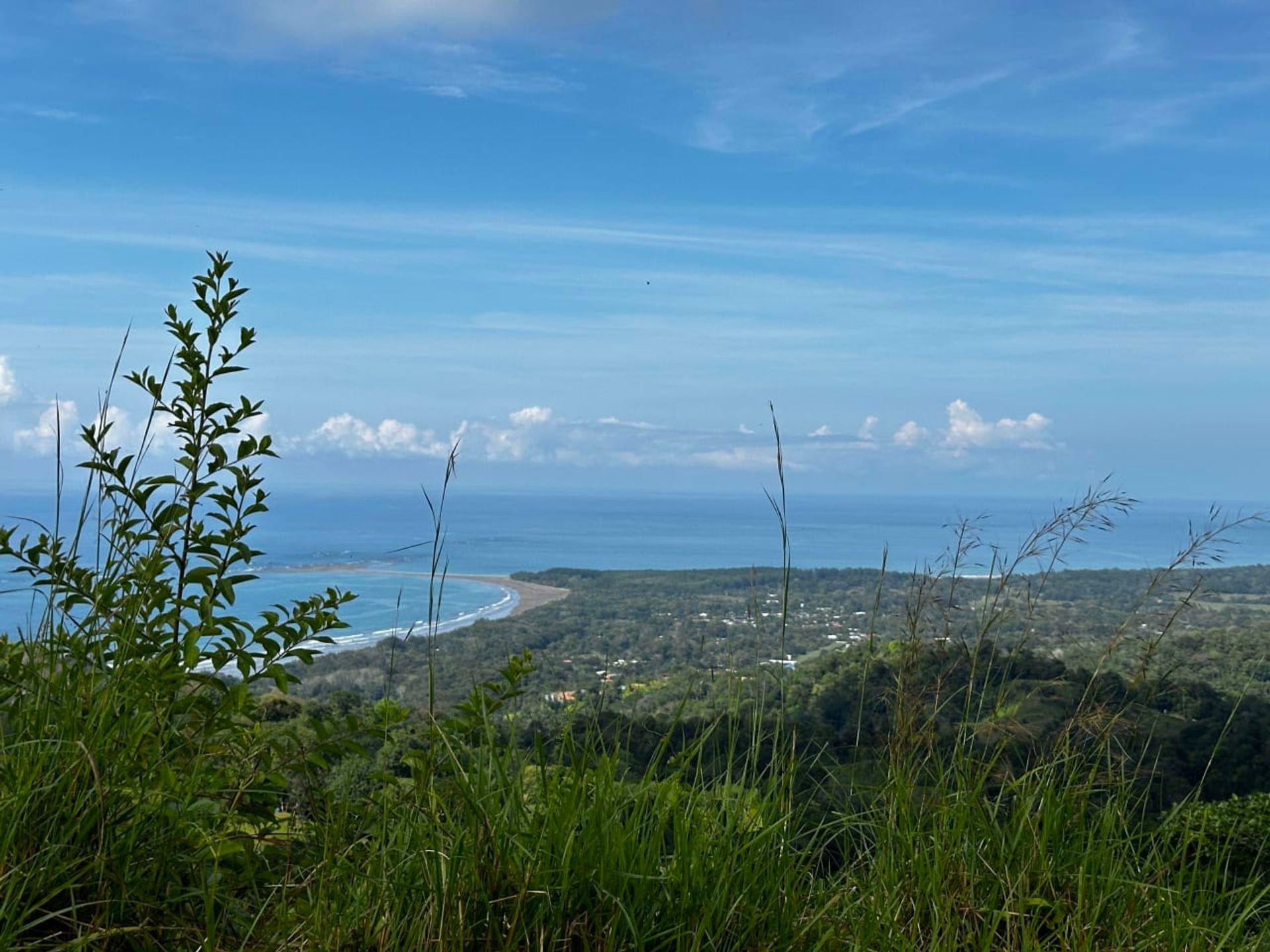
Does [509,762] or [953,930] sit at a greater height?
[509,762]

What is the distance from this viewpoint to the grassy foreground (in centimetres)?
191

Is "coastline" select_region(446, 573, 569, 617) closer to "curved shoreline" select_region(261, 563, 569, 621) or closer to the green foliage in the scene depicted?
"curved shoreline" select_region(261, 563, 569, 621)

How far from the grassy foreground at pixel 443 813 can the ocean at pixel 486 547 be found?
0.20m

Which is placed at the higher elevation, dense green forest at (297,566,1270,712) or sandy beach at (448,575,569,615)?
dense green forest at (297,566,1270,712)

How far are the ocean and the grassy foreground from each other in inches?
8.0

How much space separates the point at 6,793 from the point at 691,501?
41179 millimetres

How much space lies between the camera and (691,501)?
42.9 m

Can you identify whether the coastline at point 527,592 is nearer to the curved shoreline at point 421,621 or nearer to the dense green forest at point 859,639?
the curved shoreline at point 421,621

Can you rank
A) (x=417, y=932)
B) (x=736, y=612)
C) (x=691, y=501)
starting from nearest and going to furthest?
(x=417, y=932), (x=736, y=612), (x=691, y=501)

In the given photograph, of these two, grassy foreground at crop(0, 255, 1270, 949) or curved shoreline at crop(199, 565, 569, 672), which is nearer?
grassy foreground at crop(0, 255, 1270, 949)

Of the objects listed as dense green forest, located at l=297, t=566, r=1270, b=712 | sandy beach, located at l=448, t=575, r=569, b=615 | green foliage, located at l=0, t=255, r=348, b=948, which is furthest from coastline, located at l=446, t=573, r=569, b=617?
green foliage, located at l=0, t=255, r=348, b=948

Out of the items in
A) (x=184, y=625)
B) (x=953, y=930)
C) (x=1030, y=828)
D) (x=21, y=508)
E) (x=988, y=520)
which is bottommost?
(x=953, y=930)

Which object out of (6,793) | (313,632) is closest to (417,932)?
(6,793)

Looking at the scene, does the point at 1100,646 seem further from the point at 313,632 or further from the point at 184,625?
the point at 184,625
